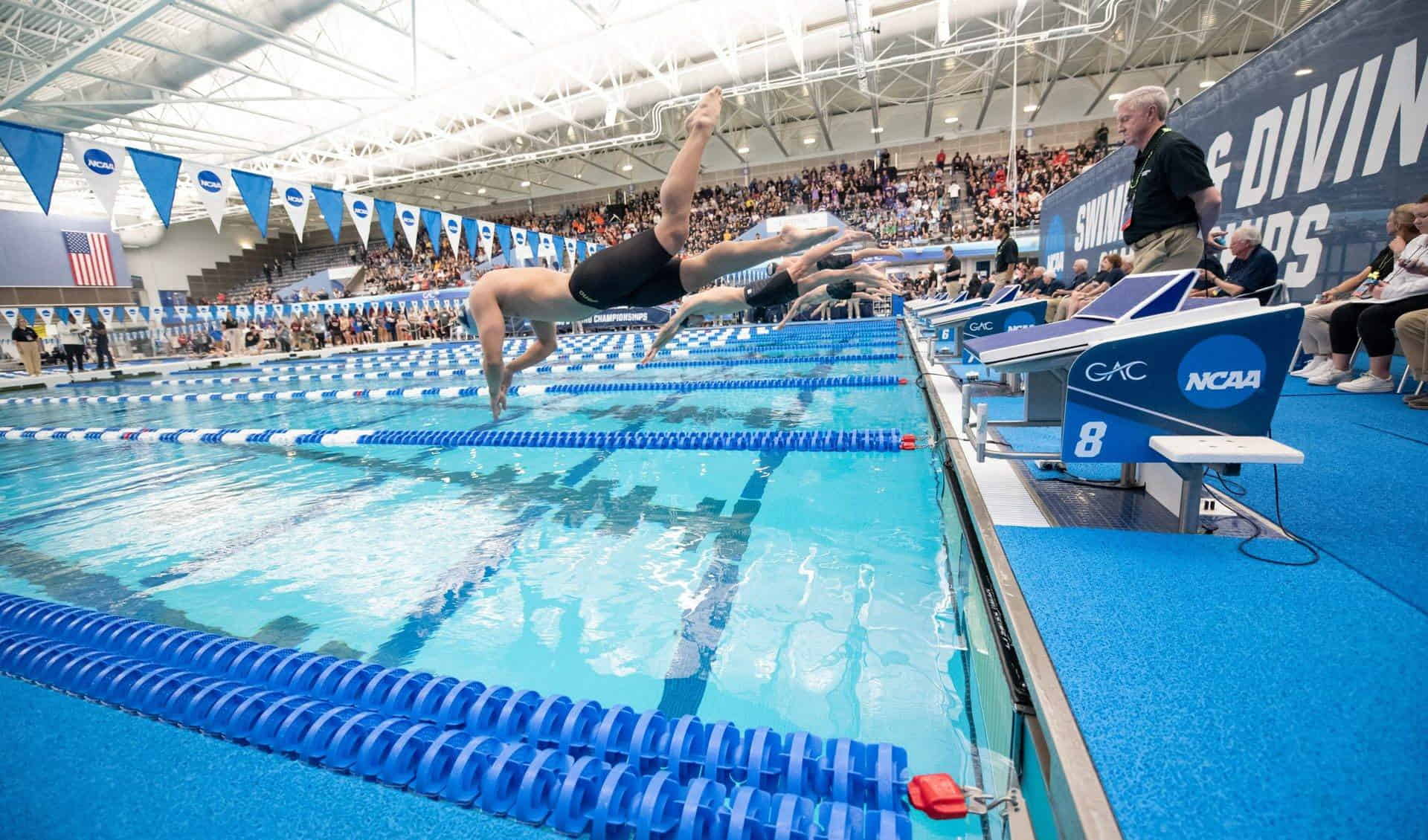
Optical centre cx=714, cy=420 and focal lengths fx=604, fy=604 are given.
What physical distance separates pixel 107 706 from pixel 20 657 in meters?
0.63

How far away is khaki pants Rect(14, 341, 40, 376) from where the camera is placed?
13750 mm

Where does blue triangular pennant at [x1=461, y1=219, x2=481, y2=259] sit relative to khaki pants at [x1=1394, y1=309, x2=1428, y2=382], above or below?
above

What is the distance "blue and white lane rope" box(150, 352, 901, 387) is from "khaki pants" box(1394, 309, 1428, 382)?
5961 millimetres

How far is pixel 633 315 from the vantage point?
832 inches

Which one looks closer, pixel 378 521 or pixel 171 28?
pixel 378 521

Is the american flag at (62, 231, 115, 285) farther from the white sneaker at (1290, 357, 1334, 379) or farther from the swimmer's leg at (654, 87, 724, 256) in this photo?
the white sneaker at (1290, 357, 1334, 379)

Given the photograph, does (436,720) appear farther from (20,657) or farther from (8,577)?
(8,577)

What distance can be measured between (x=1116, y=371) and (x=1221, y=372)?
0.32 metres

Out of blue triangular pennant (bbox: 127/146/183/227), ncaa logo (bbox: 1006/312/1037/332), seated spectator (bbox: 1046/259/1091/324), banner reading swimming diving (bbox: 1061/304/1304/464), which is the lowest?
banner reading swimming diving (bbox: 1061/304/1304/464)

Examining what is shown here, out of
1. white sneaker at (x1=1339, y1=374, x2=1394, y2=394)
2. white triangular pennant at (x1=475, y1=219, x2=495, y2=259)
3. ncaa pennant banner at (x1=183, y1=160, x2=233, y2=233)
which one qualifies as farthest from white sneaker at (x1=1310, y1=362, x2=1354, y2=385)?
white triangular pennant at (x1=475, y1=219, x2=495, y2=259)

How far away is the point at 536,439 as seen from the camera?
5.39 meters

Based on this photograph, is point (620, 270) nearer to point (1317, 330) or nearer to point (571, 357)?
point (1317, 330)

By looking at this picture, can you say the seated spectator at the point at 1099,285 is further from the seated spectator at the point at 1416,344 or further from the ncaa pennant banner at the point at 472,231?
the ncaa pennant banner at the point at 472,231

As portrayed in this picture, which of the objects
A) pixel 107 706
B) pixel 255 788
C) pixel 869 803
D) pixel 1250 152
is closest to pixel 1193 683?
pixel 869 803
